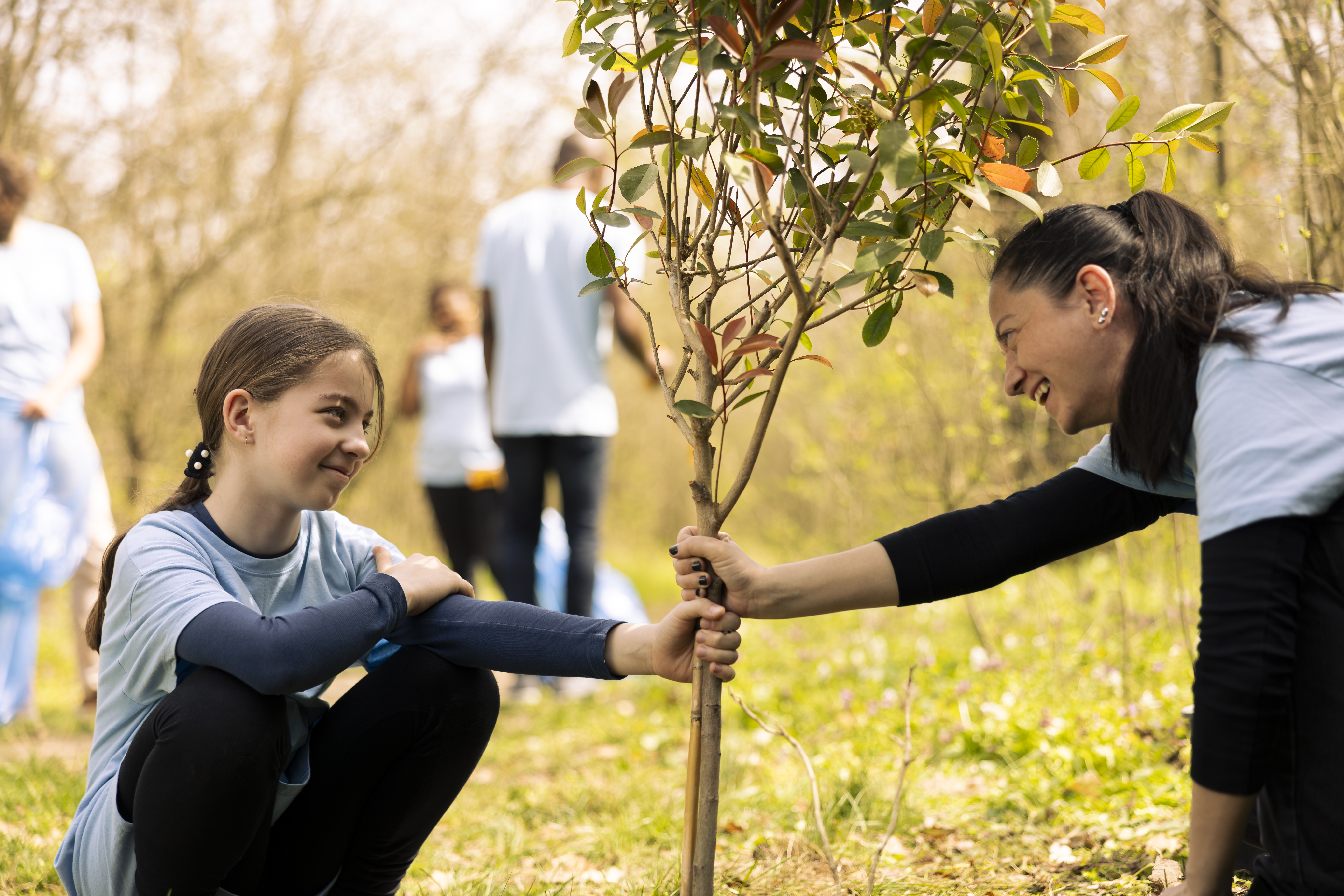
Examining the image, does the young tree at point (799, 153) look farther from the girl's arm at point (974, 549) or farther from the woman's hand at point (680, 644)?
the girl's arm at point (974, 549)

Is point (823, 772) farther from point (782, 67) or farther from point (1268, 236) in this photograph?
point (1268, 236)

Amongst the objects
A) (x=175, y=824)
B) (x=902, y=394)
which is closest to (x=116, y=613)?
(x=175, y=824)

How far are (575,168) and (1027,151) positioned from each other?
73 cm

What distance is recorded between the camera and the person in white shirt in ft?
13.8

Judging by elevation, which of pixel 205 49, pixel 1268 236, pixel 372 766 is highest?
pixel 205 49

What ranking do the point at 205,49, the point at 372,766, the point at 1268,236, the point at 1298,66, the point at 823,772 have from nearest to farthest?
1. the point at 372,766
2. the point at 1298,66
3. the point at 823,772
4. the point at 1268,236
5. the point at 205,49

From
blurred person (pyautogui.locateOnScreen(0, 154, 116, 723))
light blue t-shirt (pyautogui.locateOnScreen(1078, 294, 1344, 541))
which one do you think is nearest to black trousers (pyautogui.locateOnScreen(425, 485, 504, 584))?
blurred person (pyautogui.locateOnScreen(0, 154, 116, 723))

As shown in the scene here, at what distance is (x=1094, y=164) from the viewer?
173cm

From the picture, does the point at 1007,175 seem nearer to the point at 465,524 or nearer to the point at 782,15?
the point at 782,15

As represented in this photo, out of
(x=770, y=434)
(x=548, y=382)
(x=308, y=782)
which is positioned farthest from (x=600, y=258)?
(x=770, y=434)

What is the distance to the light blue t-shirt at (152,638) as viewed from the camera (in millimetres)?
1662

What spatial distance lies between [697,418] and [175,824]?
1007 millimetres

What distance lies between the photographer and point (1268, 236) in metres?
3.74

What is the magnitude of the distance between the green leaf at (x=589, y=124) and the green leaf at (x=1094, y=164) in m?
0.78
